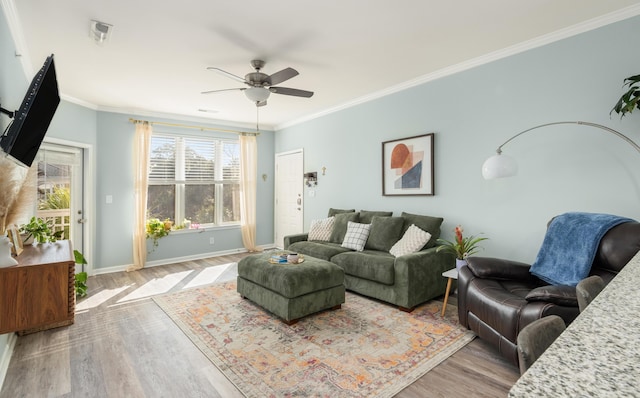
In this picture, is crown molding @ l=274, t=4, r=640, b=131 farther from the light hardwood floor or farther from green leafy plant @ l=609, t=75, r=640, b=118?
the light hardwood floor

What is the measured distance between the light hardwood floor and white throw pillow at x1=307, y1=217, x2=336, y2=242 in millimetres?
2300

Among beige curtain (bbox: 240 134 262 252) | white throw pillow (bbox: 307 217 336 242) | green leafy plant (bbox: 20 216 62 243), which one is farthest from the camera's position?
beige curtain (bbox: 240 134 262 252)

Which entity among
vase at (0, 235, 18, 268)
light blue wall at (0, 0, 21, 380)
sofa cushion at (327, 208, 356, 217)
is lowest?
vase at (0, 235, 18, 268)

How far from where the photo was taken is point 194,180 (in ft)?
19.6

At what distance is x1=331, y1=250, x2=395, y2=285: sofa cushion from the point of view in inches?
134

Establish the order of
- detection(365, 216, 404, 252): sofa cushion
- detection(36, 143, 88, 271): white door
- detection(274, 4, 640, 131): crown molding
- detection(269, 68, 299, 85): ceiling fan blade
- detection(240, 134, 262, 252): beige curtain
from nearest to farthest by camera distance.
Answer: detection(274, 4, 640, 131): crown molding → detection(269, 68, 299, 85): ceiling fan blade → detection(365, 216, 404, 252): sofa cushion → detection(36, 143, 88, 271): white door → detection(240, 134, 262, 252): beige curtain

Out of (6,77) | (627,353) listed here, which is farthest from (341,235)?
(627,353)

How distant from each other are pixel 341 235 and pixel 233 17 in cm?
308

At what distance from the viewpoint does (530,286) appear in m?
2.74

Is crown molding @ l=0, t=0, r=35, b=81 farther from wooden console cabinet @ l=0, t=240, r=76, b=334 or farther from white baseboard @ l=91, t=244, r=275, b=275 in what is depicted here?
white baseboard @ l=91, t=244, r=275, b=275

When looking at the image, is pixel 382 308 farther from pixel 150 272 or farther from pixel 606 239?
pixel 150 272

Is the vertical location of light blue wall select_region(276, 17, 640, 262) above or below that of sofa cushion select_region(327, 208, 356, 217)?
above

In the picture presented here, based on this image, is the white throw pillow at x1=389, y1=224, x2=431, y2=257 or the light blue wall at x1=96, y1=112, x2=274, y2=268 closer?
the white throw pillow at x1=389, y1=224, x2=431, y2=257

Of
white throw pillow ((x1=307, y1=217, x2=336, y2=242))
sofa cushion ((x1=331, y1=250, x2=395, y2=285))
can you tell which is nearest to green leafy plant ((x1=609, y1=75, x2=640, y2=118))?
sofa cushion ((x1=331, y1=250, x2=395, y2=285))
